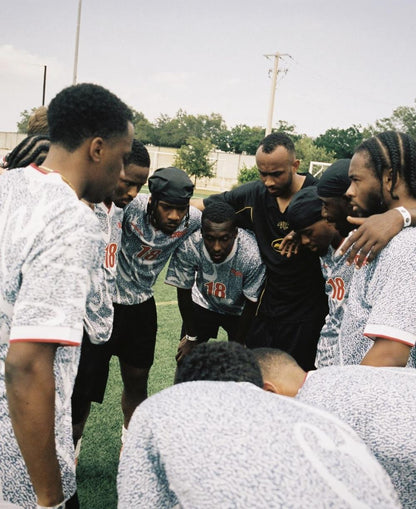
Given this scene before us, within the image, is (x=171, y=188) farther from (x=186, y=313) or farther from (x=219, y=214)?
(x=186, y=313)

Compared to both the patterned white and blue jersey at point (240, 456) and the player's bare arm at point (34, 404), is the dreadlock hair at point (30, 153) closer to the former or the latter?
the player's bare arm at point (34, 404)

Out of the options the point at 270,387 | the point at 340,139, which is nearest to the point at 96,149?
the point at 270,387

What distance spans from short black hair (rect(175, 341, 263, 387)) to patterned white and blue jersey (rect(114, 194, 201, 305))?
A: 7.93ft

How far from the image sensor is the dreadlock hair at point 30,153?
2830mm

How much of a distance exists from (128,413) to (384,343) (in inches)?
105

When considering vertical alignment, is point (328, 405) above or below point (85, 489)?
above

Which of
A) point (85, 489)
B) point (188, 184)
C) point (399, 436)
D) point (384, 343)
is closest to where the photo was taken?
point (399, 436)

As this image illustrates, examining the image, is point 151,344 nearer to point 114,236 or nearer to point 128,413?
point 128,413

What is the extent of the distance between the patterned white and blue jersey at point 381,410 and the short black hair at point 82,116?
3.63 ft

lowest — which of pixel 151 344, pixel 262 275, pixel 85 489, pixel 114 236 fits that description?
pixel 85 489

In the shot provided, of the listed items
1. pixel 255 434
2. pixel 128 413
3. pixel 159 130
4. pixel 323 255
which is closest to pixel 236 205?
pixel 323 255

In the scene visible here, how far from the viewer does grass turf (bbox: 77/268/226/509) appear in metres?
3.50

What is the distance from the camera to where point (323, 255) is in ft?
12.0

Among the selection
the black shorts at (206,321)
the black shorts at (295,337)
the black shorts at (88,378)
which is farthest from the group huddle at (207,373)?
the black shorts at (206,321)
